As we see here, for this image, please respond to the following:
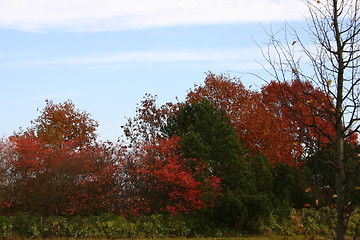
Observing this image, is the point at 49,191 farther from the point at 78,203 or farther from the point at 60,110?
the point at 60,110

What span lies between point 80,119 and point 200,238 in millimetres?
23994

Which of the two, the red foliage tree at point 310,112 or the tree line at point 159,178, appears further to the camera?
the tree line at point 159,178

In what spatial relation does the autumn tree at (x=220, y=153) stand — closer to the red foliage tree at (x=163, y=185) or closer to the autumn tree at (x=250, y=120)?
the red foliage tree at (x=163, y=185)

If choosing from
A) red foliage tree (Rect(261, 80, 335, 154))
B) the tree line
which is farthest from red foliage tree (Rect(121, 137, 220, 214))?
red foliage tree (Rect(261, 80, 335, 154))

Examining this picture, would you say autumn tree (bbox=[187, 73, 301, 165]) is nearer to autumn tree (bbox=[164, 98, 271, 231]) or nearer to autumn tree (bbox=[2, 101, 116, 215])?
autumn tree (bbox=[164, 98, 271, 231])

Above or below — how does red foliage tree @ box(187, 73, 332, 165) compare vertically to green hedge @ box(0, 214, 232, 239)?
above

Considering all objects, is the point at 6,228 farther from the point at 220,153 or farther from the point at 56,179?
the point at 220,153

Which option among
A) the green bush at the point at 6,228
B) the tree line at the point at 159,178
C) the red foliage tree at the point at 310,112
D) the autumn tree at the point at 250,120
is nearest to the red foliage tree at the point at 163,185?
the tree line at the point at 159,178

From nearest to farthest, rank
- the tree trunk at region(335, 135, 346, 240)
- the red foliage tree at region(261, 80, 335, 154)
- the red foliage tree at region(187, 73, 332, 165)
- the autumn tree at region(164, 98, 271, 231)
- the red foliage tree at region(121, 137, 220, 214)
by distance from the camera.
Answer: the tree trunk at region(335, 135, 346, 240) < the red foliage tree at region(261, 80, 335, 154) < the autumn tree at region(164, 98, 271, 231) < the red foliage tree at region(121, 137, 220, 214) < the red foliage tree at region(187, 73, 332, 165)

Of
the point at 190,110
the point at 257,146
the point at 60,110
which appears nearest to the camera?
the point at 190,110

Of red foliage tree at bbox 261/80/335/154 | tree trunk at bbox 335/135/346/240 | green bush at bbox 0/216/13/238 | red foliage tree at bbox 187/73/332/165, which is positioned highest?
red foliage tree at bbox 187/73/332/165

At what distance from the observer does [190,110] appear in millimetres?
21531

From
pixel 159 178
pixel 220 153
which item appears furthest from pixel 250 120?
pixel 159 178

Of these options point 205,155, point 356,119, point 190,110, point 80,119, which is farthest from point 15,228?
point 80,119
